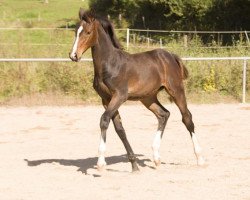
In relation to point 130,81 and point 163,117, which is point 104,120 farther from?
point 163,117

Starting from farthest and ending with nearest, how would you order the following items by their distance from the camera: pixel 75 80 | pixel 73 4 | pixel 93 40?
1. pixel 73 4
2. pixel 75 80
3. pixel 93 40

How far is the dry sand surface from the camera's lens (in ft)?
20.4

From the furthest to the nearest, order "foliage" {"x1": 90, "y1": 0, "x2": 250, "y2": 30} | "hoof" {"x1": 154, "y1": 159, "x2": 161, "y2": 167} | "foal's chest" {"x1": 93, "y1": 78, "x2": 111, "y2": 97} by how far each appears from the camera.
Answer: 1. "foliage" {"x1": 90, "y1": 0, "x2": 250, "y2": 30}
2. "hoof" {"x1": 154, "y1": 159, "x2": 161, "y2": 167}
3. "foal's chest" {"x1": 93, "y1": 78, "x2": 111, "y2": 97}

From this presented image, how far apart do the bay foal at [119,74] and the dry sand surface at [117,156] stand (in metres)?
0.42

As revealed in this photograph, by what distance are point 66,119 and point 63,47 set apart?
17.6 ft

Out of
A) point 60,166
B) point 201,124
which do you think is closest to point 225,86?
point 201,124

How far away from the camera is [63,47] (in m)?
17.0

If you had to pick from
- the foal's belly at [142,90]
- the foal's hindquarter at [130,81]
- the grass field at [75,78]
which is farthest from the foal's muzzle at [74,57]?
the grass field at [75,78]

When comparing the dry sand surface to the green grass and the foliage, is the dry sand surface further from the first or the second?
the green grass

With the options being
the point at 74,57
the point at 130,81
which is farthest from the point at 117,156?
the point at 74,57

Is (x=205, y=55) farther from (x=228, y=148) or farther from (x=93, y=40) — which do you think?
(x=93, y=40)

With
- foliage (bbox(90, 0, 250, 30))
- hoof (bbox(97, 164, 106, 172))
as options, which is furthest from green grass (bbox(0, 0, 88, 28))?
hoof (bbox(97, 164, 106, 172))

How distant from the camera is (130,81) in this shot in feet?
23.4

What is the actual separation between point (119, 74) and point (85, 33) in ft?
2.17
